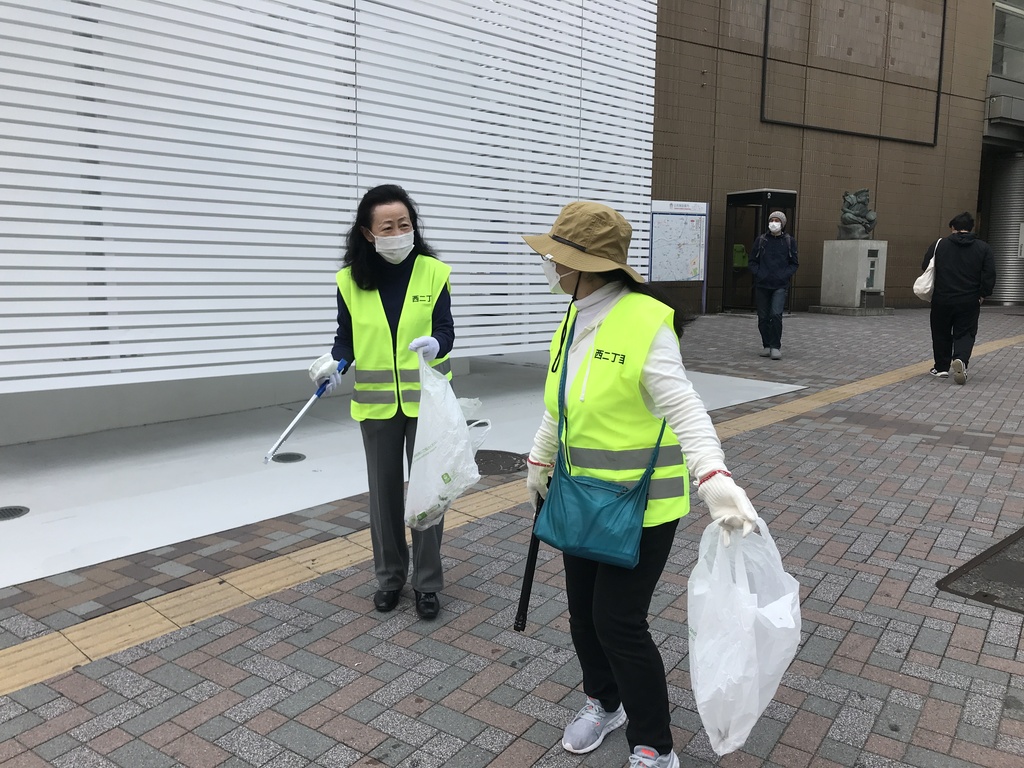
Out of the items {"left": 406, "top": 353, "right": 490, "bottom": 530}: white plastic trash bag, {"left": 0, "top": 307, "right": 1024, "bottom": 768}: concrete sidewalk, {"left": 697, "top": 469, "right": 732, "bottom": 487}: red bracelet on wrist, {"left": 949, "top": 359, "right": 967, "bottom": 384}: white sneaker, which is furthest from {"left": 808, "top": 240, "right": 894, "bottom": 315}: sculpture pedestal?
{"left": 697, "top": 469, "right": 732, "bottom": 487}: red bracelet on wrist

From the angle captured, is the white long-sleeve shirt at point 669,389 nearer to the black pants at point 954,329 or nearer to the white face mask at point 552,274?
the white face mask at point 552,274

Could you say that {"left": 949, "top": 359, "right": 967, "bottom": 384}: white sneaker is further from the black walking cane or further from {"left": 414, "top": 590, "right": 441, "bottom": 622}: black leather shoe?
the black walking cane

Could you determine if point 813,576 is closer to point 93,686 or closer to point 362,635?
point 362,635

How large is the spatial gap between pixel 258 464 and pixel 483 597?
8.76 feet

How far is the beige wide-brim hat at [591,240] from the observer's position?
2336mm

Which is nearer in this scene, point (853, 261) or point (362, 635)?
point (362, 635)

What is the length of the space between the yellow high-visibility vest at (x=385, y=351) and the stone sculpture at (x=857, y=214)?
1717 centimetres

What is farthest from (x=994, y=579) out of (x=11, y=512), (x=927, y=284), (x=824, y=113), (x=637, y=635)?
(x=824, y=113)

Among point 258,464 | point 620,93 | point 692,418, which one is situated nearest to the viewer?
point 692,418

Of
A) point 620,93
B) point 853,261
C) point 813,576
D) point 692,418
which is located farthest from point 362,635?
point 853,261

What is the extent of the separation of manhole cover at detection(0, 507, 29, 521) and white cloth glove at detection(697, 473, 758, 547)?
167 inches

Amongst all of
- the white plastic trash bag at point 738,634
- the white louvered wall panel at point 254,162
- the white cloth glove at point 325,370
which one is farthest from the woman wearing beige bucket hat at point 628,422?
the white louvered wall panel at point 254,162

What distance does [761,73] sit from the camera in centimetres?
1783

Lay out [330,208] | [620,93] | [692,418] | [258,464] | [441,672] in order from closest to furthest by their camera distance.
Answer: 1. [692,418]
2. [441,672]
3. [258,464]
4. [330,208]
5. [620,93]
